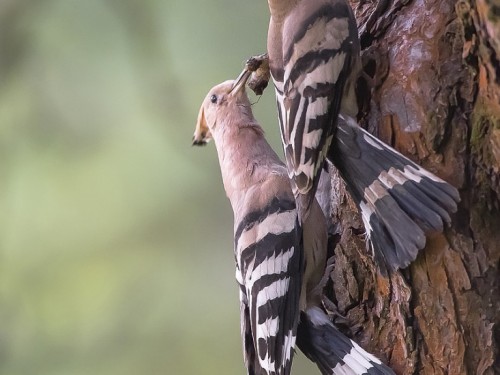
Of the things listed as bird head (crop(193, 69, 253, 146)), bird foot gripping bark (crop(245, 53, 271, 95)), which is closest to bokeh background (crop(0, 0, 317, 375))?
bird head (crop(193, 69, 253, 146))

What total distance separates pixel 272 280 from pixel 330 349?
0.52 feet

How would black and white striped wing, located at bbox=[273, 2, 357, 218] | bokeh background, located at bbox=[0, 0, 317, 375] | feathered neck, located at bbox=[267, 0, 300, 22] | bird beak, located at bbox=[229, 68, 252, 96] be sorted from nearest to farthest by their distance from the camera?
black and white striped wing, located at bbox=[273, 2, 357, 218]
feathered neck, located at bbox=[267, 0, 300, 22]
bird beak, located at bbox=[229, 68, 252, 96]
bokeh background, located at bbox=[0, 0, 317, 375]

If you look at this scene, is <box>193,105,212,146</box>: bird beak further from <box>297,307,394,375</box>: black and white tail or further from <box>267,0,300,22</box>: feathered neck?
<box>297,307,394,375</box>: black and white tail

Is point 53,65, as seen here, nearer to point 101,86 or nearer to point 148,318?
point 101,86

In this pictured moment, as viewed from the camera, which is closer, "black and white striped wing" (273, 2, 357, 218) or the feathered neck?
"black and white striped wing" (273, 2, 357, 218)

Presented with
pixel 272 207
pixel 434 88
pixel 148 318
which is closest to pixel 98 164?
pixel 148 318

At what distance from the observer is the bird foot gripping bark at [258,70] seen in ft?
→ 4.69

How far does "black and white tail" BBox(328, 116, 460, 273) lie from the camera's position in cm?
103

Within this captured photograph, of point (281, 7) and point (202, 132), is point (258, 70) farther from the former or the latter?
point (202, 132)

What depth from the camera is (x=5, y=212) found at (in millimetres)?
2459

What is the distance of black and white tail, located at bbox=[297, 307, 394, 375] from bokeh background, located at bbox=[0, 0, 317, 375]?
1220 mm

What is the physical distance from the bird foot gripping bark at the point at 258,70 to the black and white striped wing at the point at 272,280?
301mm

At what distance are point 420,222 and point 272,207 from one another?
34 cm

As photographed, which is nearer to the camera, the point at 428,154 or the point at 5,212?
the point at 428,154
